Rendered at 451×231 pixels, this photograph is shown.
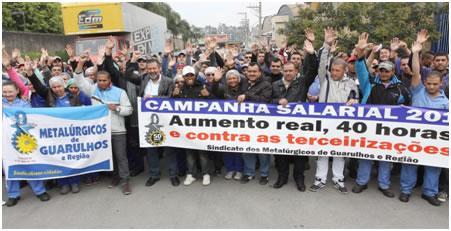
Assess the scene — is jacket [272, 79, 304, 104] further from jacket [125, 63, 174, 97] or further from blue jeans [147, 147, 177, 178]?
blue jeans [147, 147, 177, 178]

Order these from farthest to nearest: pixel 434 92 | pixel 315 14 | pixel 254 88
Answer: pixel 315 14, pixel 254 88, pixel 434 92

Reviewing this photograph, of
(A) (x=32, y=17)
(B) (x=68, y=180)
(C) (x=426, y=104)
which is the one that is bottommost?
(B) (x=68, y=180)

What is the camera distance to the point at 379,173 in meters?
4.34

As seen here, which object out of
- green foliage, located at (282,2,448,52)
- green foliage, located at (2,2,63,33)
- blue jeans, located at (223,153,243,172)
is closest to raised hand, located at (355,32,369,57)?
blue jeans, located at (223,153,243,172)

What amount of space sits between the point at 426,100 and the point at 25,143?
4828mm

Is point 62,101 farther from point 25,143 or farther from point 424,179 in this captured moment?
point 424,179

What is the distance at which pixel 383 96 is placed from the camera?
411 cm

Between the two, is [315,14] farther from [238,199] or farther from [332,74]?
[238,199]

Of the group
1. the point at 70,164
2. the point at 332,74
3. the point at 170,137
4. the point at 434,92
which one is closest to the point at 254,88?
the point at 332,74

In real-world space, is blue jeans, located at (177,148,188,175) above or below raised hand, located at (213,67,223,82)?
below

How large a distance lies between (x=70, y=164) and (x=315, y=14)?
38.7 feet

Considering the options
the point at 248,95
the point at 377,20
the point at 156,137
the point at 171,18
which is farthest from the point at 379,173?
the point at 171,18

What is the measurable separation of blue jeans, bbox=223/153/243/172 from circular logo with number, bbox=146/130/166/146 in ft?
3.13

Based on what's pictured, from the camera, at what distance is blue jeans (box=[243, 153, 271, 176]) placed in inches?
183
